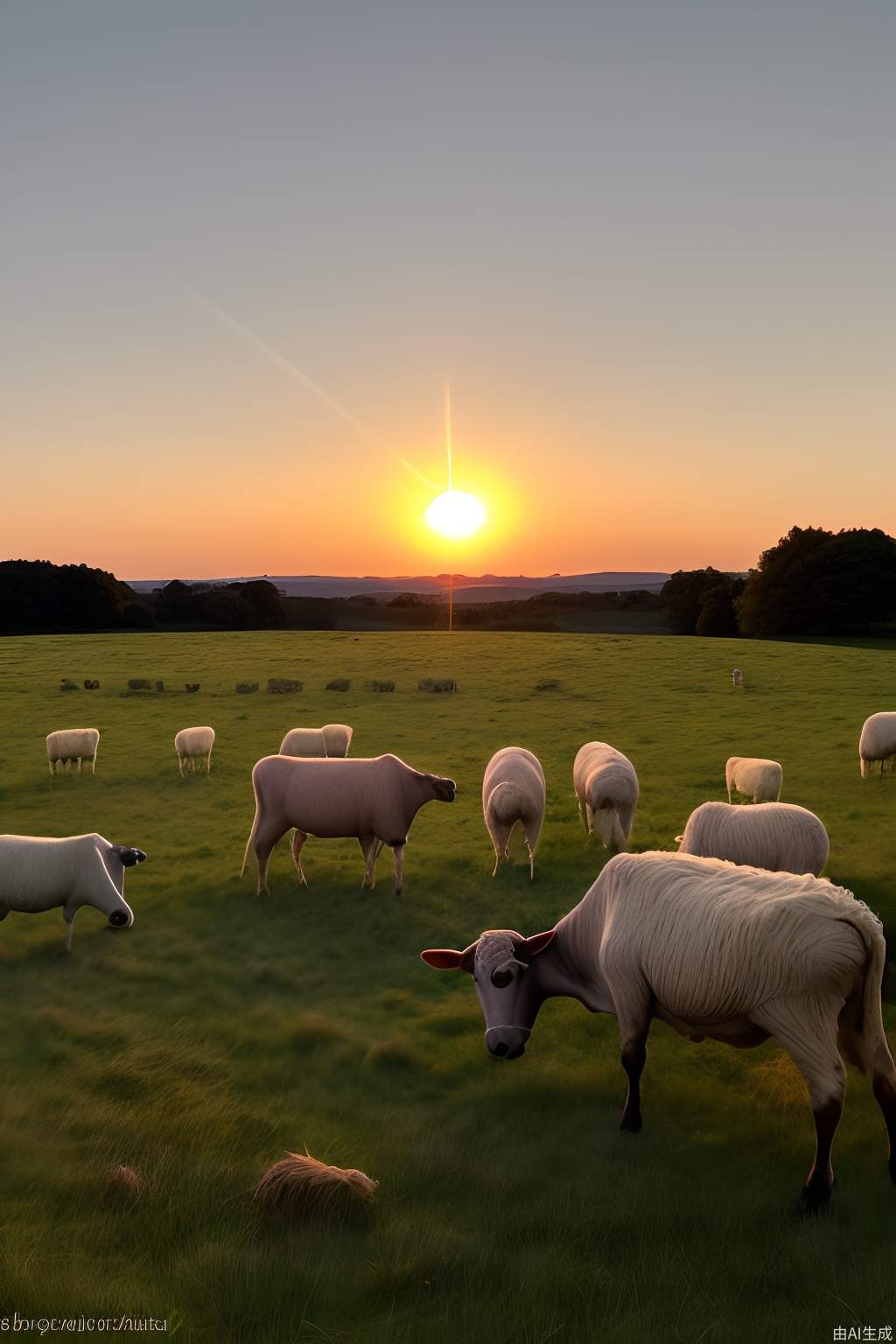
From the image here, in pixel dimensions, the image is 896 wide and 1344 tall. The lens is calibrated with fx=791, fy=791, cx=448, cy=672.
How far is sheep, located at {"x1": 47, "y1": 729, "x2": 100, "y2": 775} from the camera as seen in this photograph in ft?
70.1

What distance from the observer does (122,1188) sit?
521 cm

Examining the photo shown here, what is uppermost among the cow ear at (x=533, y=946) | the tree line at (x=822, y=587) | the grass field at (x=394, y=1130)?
the tree line at (x=822, y=587)

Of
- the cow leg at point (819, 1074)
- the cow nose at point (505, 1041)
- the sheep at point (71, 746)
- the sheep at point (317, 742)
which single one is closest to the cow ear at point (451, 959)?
the cow nose at point (505, 1041)

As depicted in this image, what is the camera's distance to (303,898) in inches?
484

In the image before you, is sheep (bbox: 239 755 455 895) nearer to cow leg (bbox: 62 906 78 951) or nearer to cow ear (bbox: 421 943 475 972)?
cow leg (bbox: 62 906 78 951)

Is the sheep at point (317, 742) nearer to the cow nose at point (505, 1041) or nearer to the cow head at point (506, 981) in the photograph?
the cow head at point (506, 981)

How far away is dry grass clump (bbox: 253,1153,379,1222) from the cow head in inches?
61.8

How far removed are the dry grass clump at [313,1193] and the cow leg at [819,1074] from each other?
2855mm

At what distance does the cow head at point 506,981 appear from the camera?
20.9ft

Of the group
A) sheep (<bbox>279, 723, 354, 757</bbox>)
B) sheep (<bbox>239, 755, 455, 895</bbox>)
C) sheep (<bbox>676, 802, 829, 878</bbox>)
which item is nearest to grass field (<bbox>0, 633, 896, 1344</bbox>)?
sheep (<bbox>239, 755, 455, 895</bbox>)

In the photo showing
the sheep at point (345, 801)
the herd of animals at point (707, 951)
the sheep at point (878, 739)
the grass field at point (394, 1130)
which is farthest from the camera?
the sheep at point (878, 739)

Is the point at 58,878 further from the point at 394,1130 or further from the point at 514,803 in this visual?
the point at 514,803

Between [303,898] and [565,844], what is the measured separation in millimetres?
4850

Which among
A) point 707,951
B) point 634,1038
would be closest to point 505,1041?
point 634,1038
